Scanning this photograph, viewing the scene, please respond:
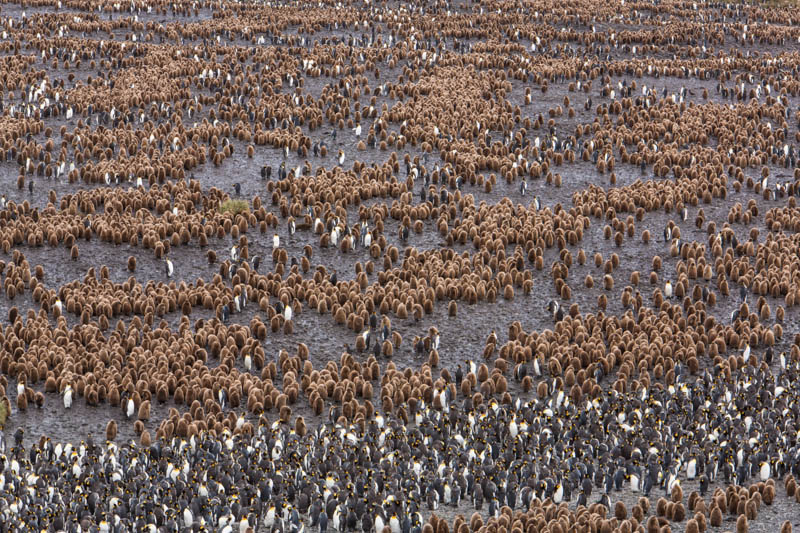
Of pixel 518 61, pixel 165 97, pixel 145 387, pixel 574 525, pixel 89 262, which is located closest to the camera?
pixel 574 525

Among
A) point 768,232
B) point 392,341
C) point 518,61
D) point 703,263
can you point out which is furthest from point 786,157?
point 392,341

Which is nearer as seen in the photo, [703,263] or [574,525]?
[574,525]

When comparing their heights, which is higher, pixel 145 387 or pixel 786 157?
pixel 786 157

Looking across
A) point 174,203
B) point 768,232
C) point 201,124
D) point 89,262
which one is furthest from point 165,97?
point 768,232

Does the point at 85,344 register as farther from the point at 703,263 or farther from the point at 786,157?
the point at 786,157

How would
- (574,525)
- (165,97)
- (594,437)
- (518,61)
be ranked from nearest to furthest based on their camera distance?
(574,525) < (594,437) < (165,97) < (518,61)

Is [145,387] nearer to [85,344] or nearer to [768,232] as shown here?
[85,344]
